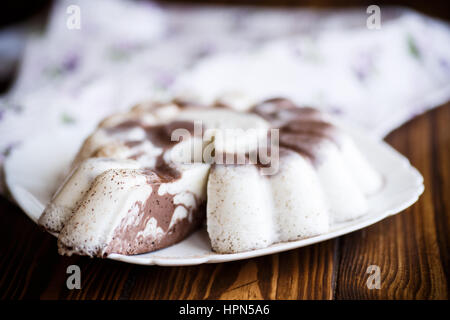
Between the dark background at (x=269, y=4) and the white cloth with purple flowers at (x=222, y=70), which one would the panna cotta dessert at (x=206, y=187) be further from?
the dark background at (x=269, y=4)

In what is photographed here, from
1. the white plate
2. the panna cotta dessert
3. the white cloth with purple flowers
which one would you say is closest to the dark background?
the white cloth with purple flowers

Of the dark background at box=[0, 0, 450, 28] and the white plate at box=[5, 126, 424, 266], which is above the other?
the dark background at box=[0, 0, 450, 28]

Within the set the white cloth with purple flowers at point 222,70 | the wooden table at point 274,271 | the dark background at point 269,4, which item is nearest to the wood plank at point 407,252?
the wooden table at point 274,271

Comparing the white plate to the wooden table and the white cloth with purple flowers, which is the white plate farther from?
the white cloth with purple flowers

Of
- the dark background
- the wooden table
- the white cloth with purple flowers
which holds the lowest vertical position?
the wooden table

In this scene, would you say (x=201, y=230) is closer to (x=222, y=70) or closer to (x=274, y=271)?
(x=274, y=271)
